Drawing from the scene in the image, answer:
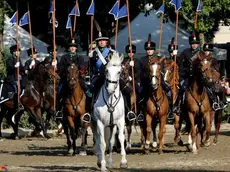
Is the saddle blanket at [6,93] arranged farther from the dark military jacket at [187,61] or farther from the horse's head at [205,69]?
the horse's head at [205,69]

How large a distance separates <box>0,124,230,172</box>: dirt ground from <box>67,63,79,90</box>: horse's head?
1.73 meters

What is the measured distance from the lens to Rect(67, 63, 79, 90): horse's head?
20984mm

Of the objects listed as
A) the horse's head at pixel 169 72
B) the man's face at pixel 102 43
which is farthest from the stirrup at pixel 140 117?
the man's face at pixel 102 43

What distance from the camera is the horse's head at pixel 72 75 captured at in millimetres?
20984

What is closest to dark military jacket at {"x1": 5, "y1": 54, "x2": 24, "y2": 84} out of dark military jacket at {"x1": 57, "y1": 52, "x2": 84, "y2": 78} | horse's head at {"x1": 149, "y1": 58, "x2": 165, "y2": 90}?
dark military jacket at {"x1": 57, "y1": 52, "x2": 84, "y2": 78}

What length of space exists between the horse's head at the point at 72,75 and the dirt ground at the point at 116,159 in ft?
5.69

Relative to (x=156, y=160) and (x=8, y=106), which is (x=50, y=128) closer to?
(x=8, y=106)

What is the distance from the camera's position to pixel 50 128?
31.4 metres

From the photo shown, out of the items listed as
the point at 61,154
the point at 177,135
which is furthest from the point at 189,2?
the point at 61,154

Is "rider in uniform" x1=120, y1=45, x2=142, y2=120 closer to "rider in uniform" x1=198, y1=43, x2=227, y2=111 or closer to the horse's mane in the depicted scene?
"rider in uniform" x1=198, y1=43, x2=227, y2=111

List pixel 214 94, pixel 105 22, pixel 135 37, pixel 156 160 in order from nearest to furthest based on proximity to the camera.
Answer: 1. pixel 156 160
2. pixel 214 94
3. pixel 135 37
4. pixel 105 22

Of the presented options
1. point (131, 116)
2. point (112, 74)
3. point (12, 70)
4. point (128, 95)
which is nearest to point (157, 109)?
point (128, 95)

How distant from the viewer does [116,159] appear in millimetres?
20203

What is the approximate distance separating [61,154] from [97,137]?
4.36m
